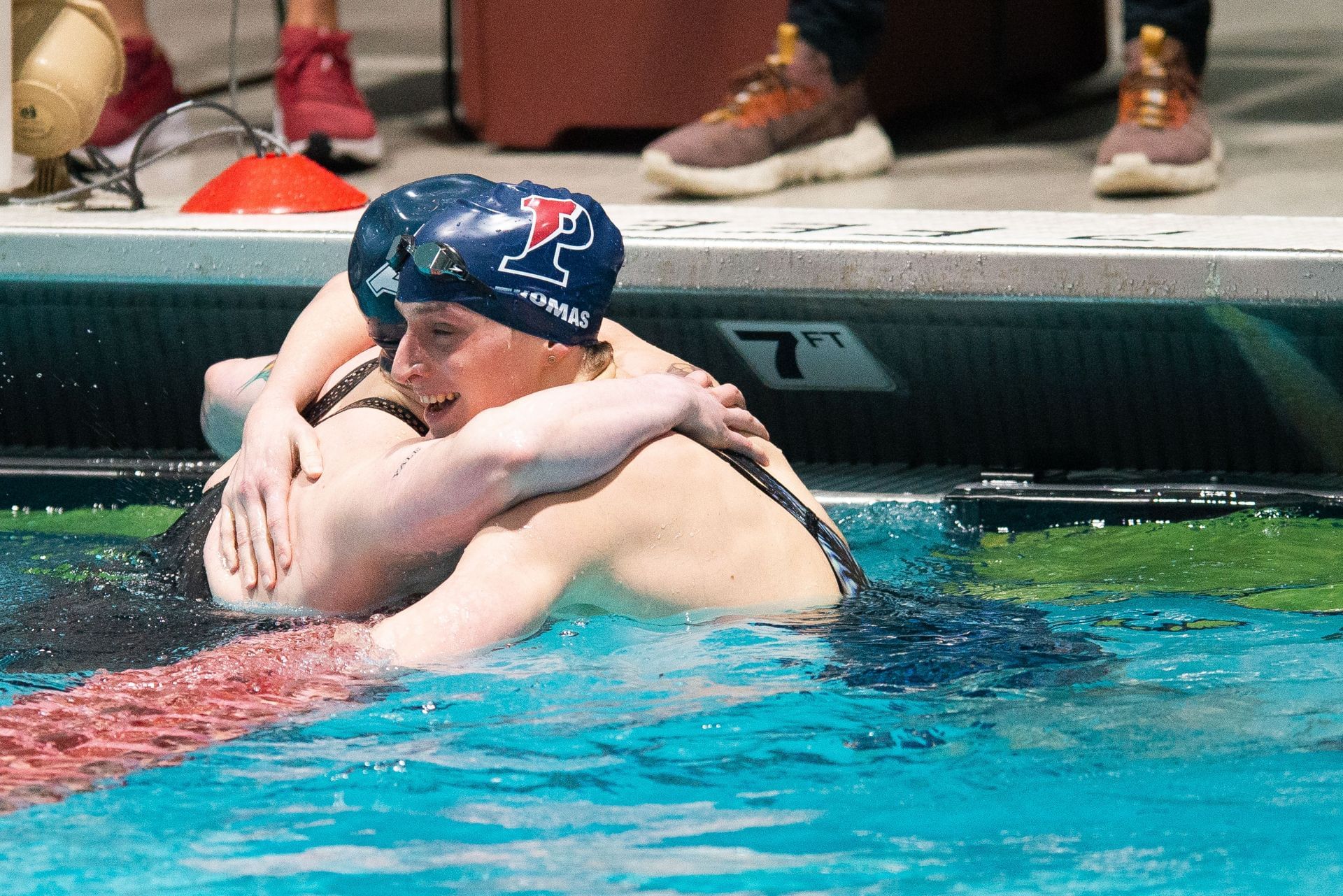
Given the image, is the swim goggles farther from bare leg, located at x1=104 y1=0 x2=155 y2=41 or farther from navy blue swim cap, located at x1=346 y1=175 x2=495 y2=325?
bare leg, located at x1=104 y1=0 x2=155 y2=41

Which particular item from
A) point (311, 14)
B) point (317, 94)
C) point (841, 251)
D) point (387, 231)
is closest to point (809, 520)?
point (387, 231)

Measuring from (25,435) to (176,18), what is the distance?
16.0 ft

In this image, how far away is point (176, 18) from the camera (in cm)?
845

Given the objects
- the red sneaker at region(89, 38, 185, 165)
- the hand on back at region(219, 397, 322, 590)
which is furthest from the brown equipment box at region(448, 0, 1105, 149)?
the hand on back at region(219, 397, 322, 590)

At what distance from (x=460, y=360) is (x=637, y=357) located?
412 mm

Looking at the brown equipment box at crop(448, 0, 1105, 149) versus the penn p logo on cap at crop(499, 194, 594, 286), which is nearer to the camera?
the penn p logo on cap at crop(499, 194, 594, 286)

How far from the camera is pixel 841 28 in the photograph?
4.58 metres

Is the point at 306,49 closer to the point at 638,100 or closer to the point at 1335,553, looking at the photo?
the point at 638,100

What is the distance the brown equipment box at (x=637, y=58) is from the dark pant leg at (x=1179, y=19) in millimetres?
1013

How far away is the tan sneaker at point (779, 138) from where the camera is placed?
14.3ft

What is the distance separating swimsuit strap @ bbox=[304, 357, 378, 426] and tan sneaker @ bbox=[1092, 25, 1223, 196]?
2.02 m

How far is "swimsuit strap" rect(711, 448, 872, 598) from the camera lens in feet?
8.59

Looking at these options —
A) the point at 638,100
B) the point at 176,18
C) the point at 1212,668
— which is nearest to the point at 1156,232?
the point at 1212,668

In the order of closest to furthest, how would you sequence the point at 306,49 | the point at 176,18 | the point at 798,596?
the point at 798,596 → the point at 306,49 → the point at 176,18
